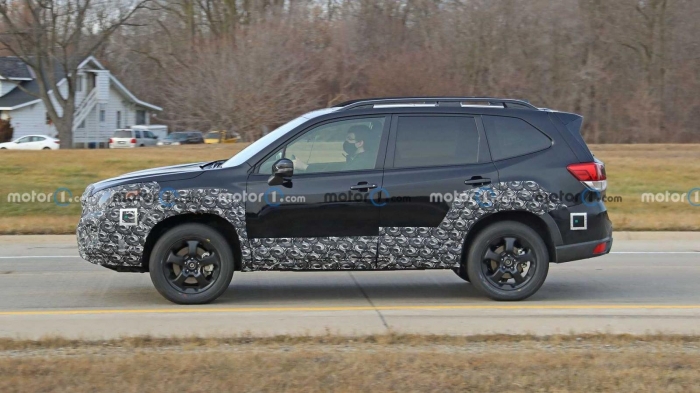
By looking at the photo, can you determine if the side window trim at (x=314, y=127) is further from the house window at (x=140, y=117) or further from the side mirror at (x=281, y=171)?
the house window at (x=140, y=117)

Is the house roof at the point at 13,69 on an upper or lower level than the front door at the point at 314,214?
upper

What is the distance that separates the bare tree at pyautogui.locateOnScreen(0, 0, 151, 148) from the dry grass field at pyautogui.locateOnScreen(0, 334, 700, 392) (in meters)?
36.5

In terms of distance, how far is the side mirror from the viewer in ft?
26.7

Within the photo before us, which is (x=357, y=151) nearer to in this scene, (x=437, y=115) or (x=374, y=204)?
(x=374, y=204)

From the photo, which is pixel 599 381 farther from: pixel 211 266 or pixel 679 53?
pixel 679 53

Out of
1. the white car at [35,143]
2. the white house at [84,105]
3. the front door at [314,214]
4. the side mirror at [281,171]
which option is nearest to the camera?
the side mirror at [281,171]

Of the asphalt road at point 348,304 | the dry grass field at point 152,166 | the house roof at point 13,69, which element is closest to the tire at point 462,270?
the asphalt road at point 348,304

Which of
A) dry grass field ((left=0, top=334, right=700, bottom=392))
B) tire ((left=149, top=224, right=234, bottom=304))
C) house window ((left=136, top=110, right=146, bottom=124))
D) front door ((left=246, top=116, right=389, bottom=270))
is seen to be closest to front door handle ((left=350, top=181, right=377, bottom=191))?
front door ((left=246, top=116, right=389, bottom=270))

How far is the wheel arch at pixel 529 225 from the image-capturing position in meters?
8.54

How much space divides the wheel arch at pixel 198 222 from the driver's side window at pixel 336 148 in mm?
636

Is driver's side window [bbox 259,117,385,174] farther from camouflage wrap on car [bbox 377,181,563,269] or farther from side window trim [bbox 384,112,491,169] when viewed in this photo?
camouflage wrap on car [bbox 377,181,563,269]

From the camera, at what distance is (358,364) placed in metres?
5.94

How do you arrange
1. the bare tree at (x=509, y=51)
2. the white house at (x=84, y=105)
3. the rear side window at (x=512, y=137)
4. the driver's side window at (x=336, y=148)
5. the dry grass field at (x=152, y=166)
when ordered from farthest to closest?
1. the white house at (x=84, y=105)
2. the bare tree at (x=509, y=51)
3. the dry grass field at (x=152, y=166)
4. the rear side window at (x=512, y=137)
5. the driver's side window at (x=336, y=148)

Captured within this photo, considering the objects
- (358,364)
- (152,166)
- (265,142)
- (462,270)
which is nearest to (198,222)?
(265,142)
